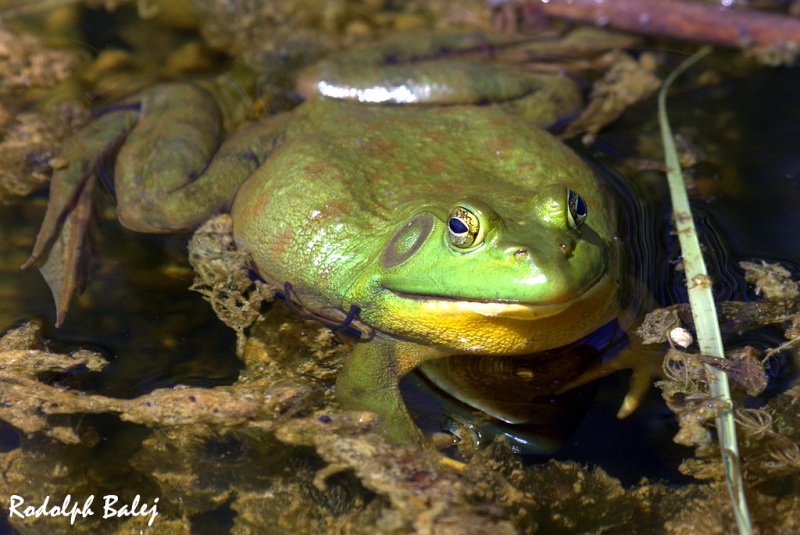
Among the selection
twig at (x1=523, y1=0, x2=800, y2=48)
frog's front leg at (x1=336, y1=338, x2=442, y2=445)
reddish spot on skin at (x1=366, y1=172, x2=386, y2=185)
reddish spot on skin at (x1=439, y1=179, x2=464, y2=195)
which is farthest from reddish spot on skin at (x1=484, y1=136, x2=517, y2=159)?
twig at (x1=523, y1=0, x2=800, y2=48)

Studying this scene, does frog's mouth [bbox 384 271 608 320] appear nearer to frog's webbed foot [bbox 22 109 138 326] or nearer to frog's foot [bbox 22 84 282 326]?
frog's foot [bbox 22 84 282 326]

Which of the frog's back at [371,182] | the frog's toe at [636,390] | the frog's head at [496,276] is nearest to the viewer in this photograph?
the frog's head at [496,276]

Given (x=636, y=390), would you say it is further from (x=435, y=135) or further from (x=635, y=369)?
(x=435, y=135)

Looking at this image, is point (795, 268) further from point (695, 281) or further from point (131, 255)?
point (131, 255)

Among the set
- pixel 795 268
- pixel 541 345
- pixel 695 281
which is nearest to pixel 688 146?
pixel 795 268

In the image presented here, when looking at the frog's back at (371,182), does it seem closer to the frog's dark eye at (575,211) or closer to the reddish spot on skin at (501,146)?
the reddish spot on skin at (501,146)

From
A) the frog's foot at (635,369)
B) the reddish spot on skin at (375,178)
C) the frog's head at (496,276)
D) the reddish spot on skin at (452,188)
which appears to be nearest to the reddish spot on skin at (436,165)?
the reddish spot on skin at (452,188)
